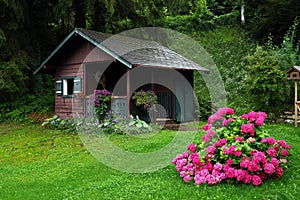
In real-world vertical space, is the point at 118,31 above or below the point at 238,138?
above

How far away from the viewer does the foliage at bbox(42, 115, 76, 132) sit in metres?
11.6

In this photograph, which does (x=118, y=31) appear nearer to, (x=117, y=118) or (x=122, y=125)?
(x=117, y=118)

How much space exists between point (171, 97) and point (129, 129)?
13.2ft

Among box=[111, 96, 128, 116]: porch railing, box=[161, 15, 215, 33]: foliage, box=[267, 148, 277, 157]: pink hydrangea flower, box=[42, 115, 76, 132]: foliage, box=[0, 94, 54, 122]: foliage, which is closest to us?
box=[267, 148, 277, 157]: pink hydrangea flower

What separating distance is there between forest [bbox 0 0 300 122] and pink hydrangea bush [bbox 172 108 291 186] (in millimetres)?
5920

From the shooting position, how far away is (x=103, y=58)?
11.6 meters

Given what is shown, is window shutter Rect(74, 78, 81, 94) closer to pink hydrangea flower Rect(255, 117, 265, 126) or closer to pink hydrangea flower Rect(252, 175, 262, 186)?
pink hydrangea flower Rect(255, 117, 265, 126)

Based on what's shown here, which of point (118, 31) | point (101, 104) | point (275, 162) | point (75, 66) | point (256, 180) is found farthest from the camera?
point (118, 31)

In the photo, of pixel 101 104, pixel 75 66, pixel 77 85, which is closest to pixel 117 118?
pixel 101 104

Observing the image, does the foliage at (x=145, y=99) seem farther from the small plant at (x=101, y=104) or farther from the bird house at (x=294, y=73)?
the bird house at (x=294, y=73)

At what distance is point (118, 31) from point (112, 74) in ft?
20.1

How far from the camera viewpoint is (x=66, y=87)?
1344cm

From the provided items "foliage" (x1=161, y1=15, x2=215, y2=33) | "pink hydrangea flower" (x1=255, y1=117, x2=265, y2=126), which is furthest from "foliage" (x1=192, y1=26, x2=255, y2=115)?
"pink hydrangea flower" (x1=255, y1=117, x2=265, y2=126)

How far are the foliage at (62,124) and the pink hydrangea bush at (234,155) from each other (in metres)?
6.43
